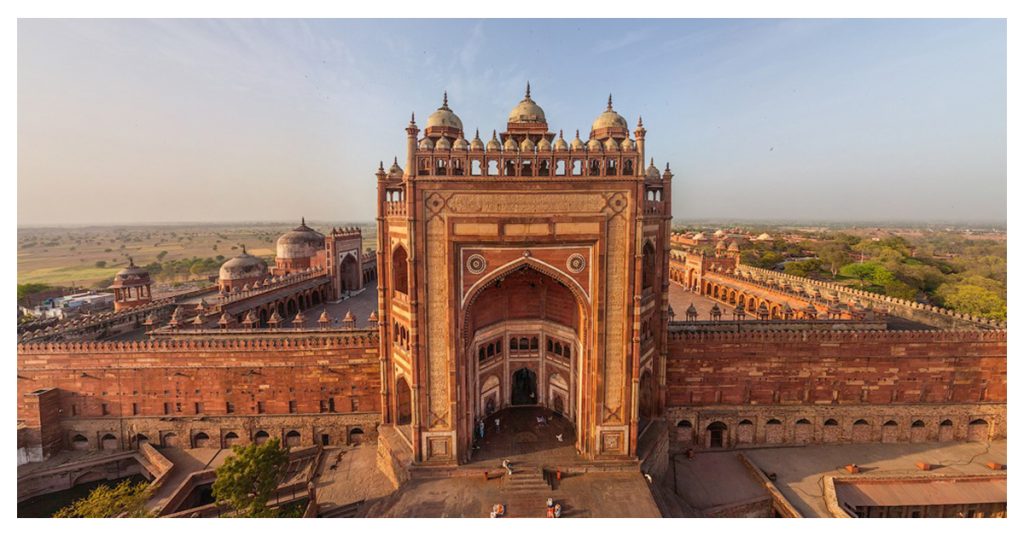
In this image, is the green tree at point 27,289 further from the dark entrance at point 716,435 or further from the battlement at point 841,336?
the dark entrance at point 716,435

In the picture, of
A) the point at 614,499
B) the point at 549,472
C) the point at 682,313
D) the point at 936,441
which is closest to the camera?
the point at 614,499

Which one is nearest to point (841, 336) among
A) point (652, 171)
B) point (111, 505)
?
point (652, 171)

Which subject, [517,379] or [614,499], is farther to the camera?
[517,379]

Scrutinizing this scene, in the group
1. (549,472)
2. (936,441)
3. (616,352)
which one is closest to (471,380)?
(549,472)

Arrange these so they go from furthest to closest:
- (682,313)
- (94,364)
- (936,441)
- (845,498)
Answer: (682,313) < (936,441) < (94,364) < (845,498)

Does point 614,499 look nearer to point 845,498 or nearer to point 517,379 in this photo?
point 517,379
